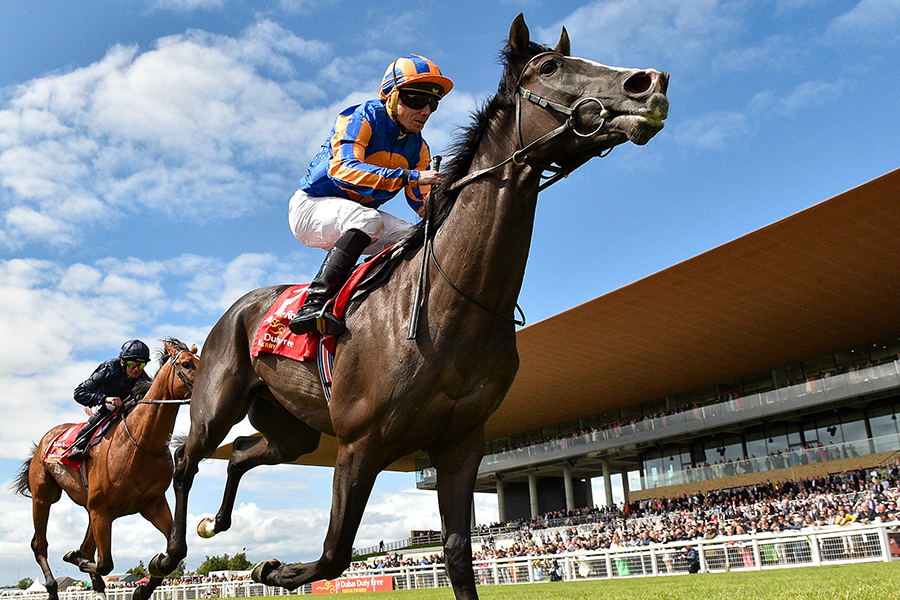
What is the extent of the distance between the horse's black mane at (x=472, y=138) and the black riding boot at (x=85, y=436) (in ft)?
23.7

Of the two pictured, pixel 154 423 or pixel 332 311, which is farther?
pixel 154 423

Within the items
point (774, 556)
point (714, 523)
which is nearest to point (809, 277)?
point (714, 523)

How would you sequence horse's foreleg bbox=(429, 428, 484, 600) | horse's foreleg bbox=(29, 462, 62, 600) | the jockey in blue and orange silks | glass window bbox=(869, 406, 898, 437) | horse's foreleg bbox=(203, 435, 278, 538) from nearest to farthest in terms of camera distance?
horse's foreleg bbox=(429, 428, 484, 600)
the jockey in blue and orange silks
horse's foreleg bbox=(203, 435, 278, 538)
horse's foreleg bbox=(29, 462, 62, 600)
glass window bbox=(869, 406, 898, 437)

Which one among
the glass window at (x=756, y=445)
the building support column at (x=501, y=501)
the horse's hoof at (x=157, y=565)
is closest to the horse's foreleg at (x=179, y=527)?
the horse's hoof at (x=157, y=565)

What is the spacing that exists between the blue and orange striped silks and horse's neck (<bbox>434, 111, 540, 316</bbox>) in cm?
47

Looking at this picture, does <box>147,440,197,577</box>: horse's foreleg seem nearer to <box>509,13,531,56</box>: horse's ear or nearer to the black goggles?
the black goggles

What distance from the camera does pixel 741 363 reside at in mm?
32938

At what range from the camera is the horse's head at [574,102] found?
9.95 ft

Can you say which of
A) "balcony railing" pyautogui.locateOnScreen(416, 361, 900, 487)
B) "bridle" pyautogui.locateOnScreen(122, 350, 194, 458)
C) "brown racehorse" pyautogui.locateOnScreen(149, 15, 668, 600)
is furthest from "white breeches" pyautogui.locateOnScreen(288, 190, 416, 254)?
"balcony railing" pyautogui.locateOnScreen(416, 361, 900, 487)

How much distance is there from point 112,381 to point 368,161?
7.43 metres

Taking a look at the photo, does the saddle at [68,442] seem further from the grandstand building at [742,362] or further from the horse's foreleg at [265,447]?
the grandstand building at [742,362]

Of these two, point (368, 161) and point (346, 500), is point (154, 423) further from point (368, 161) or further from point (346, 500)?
point (346, 500)

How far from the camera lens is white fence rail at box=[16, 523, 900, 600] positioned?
12547 mm

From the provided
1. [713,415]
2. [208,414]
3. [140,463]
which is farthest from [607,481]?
[208,414]
